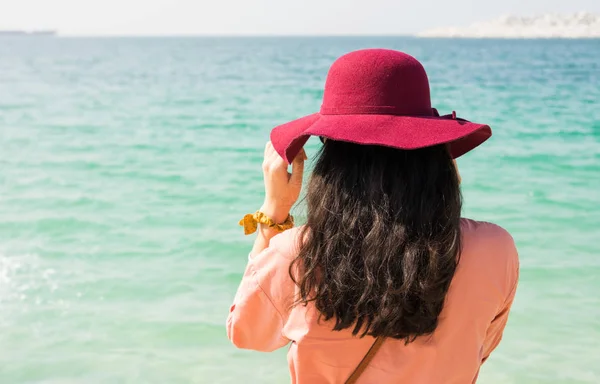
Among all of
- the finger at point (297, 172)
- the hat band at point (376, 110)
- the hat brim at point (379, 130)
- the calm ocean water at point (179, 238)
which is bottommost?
the calm ocean water at point (179, 238)

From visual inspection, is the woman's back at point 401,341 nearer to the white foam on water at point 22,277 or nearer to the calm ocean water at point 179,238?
the calm ocean water at point 179,238

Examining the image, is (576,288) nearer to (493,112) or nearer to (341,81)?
(341,81)

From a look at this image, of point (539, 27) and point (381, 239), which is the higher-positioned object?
point (381, 239)

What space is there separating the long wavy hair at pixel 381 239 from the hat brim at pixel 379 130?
0.05m

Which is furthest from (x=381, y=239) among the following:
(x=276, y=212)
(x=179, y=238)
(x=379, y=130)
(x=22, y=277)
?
(x=179, y=238)

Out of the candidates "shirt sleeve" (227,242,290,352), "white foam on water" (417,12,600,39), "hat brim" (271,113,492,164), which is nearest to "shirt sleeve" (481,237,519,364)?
"hat brim" (271,113,492,164)

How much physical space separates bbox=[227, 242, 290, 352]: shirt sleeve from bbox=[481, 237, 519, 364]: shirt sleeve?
46cm

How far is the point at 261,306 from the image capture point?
1.49 metres

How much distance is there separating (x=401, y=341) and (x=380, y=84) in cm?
53

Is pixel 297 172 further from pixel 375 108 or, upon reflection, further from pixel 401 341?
pixel 401 341

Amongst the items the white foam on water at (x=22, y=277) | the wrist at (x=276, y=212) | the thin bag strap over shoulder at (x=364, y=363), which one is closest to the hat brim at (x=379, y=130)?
the wrist at (x=276, y=212)

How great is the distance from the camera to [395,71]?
4.61 ft

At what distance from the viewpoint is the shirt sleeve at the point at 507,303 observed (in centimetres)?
145

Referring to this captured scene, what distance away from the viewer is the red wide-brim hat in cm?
135
